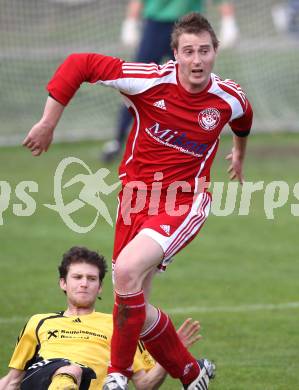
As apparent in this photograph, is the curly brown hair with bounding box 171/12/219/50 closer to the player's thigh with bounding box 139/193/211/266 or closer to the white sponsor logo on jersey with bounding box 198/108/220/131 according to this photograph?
the white sponsor logo on jersey with bounding box 198/108/220/131

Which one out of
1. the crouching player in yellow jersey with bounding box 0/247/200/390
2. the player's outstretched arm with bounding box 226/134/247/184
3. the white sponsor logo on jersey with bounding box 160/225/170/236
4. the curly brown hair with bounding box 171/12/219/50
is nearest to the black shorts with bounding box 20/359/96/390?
the crouching player in yellow jersey with bounding box 0/247/200/390

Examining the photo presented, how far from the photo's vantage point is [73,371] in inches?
248

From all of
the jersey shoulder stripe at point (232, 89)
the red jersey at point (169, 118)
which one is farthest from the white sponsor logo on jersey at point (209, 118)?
the jersey shoulder stripe at point (232, 89)

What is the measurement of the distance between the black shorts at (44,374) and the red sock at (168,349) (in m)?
0.43

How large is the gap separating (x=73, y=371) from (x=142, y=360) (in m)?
0.76

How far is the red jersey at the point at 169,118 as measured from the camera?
264 inches

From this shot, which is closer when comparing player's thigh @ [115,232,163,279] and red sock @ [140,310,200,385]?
player's thigh @ [115,232,163,279]

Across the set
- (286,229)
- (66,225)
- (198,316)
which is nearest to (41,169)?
(66,225)

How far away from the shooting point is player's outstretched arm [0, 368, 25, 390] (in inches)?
262

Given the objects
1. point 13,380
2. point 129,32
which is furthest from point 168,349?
point 129,32

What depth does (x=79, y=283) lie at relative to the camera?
682cm

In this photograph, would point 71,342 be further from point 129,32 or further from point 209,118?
point 129,32

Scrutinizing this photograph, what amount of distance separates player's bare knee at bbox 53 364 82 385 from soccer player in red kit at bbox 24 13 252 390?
0.22 m

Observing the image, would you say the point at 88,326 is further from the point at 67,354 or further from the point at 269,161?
the point at 269,161
